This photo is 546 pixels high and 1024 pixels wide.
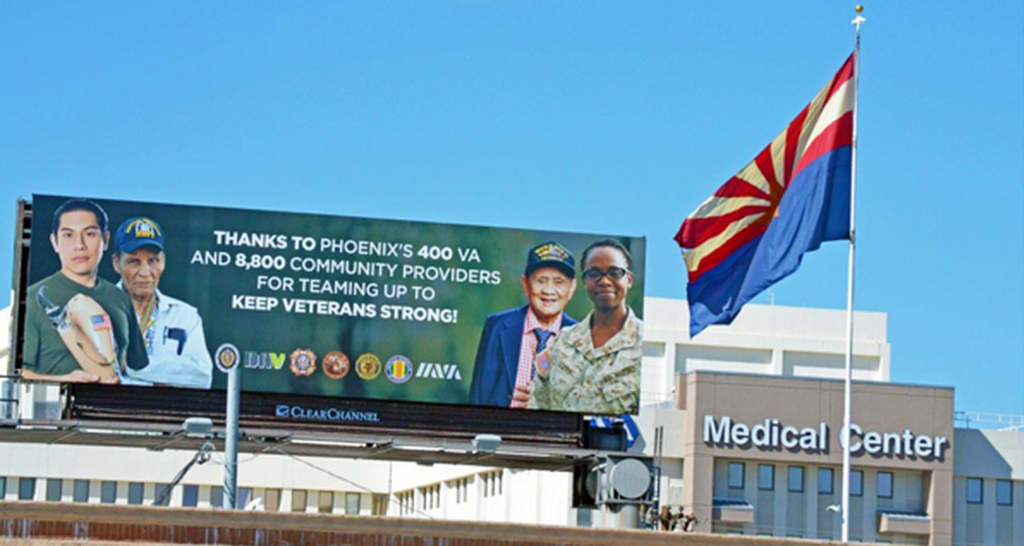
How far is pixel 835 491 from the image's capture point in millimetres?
60344

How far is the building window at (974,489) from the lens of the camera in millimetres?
61250

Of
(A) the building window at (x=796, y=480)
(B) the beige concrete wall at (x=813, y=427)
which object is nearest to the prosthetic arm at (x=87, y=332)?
(B) the beige concrete wall at (x=813, y=427)

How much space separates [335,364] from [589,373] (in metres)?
4.69

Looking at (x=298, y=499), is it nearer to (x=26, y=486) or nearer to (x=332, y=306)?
(x=26, y=486)

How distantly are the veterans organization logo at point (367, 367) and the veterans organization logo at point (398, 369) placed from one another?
0.60ft

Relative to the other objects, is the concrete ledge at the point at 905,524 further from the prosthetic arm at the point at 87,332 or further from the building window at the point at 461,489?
the prosthetic arm at the point at 87,332

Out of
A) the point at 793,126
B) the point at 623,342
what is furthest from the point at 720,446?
the point at 793,126

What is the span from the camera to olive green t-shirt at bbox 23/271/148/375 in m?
34.1

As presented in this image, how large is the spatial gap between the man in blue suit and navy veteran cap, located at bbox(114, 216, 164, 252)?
6.17m

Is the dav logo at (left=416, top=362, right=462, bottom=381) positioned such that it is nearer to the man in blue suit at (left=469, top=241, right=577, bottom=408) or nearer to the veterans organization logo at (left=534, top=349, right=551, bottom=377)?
the man in blue suit at (left=469, top=241, right=577, bottom=408)

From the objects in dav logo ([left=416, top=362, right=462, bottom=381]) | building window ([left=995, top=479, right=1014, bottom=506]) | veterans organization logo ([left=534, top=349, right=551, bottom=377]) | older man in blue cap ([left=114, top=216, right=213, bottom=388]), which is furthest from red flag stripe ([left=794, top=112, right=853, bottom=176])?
building window ([left=995, top=479, right=1014, bottom=506])

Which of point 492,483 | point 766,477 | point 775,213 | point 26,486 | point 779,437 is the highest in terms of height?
point 775,213

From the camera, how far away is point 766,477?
59.7m

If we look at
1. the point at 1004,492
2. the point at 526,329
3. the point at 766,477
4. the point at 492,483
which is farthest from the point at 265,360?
the point at 1004,492
